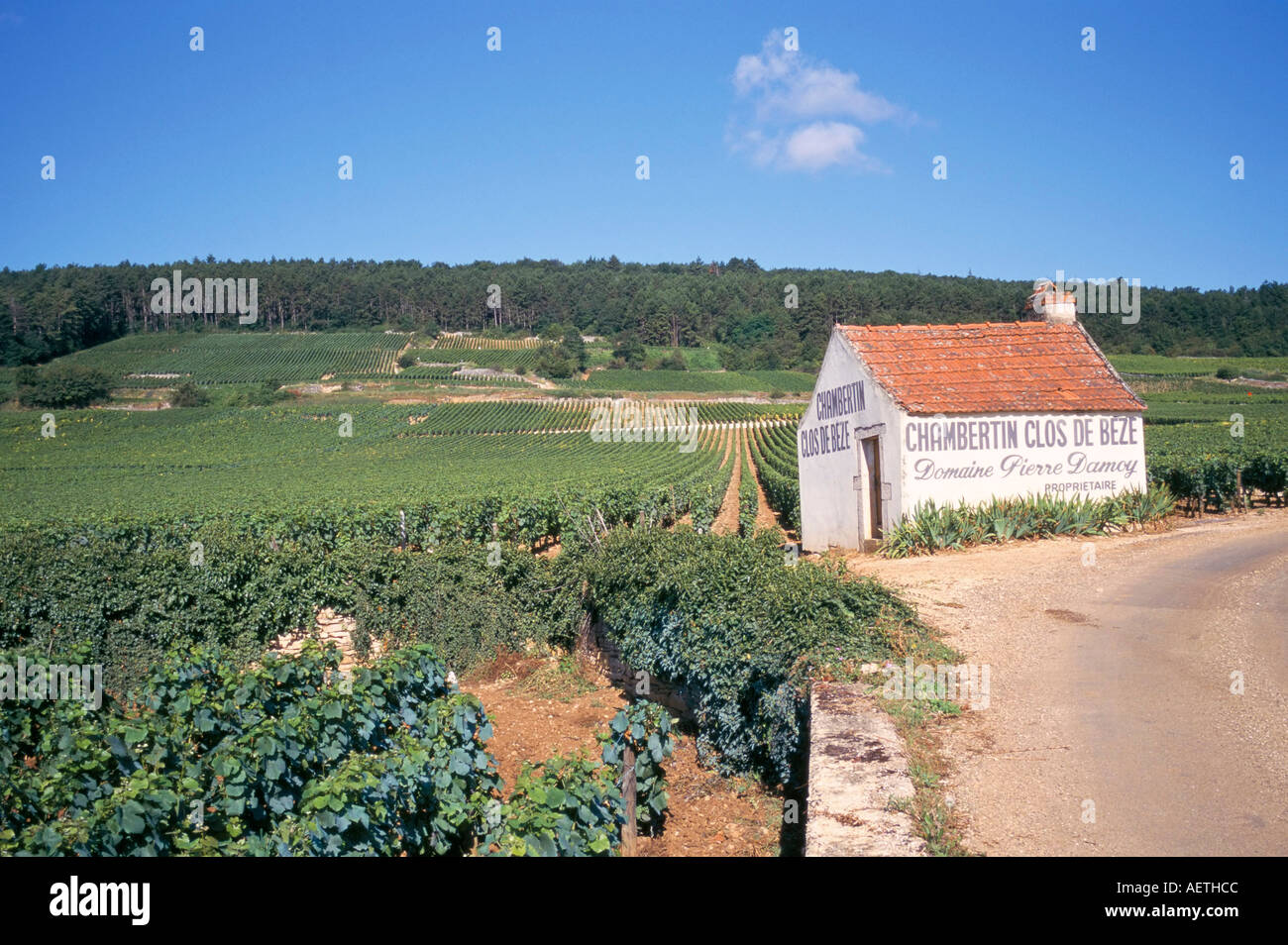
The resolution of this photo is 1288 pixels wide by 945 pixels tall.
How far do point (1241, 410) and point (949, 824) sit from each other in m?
51.3

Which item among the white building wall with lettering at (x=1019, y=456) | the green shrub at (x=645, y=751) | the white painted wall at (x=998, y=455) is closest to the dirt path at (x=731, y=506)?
the white painted wall at (x=998, y=455)

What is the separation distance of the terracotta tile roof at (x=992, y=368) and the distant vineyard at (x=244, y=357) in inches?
3334

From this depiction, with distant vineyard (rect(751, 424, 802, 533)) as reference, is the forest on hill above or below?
Answer: above

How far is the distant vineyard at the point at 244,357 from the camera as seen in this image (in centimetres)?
9469

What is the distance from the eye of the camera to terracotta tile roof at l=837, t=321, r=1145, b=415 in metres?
15.5

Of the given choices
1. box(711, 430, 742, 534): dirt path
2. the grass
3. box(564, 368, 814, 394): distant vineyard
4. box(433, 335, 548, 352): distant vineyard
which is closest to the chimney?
box(711, 430, 742, 534): dirt path

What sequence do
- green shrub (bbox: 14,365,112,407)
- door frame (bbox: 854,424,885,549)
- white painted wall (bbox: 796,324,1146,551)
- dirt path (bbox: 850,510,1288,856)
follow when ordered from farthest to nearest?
1. green shrub (bbox: 14,365,112,407)
2. door frame (bbox: 854,424,885,549)
3. white painted wall (bbox: 796,324,1146,551)
4. dirt path (bbox: 850,510,1288,856)

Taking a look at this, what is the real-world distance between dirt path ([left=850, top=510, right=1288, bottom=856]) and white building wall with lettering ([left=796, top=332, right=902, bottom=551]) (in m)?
3.68

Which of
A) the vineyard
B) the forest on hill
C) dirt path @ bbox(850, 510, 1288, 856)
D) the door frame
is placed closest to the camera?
dirt path @ bbox(850, 510, 1288, 856)

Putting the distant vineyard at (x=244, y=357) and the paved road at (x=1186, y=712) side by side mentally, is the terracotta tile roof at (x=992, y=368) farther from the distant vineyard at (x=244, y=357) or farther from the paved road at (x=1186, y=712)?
the distant vineyard at (x=244, y=357)

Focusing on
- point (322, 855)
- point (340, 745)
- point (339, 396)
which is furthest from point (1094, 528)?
point (339, 396)

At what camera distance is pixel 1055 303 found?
1891cm

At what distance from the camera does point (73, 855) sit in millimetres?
4168

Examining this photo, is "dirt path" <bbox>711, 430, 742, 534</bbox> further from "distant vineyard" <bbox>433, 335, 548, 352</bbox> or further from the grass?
"distant vineyard" <bbox>433, 335, 548, 352</bbox>
